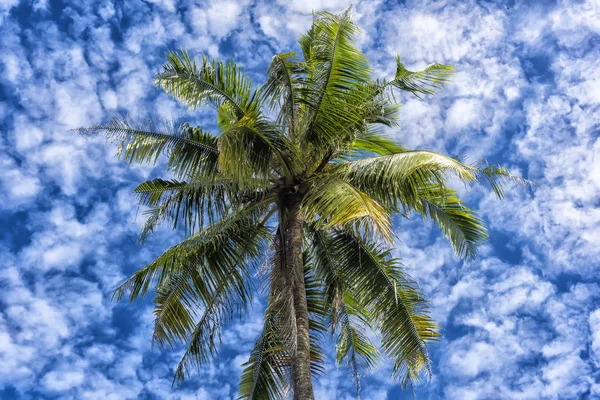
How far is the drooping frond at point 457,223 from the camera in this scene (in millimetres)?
11195

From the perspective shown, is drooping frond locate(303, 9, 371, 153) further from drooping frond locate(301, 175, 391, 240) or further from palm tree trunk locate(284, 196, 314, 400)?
palm tree trunk locate(284, 196, 314, 400)

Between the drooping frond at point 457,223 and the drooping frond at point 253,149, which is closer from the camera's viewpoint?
the drooping frond at point 253,149

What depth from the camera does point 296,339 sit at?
A: 332 inches

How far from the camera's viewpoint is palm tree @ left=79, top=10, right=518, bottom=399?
9680 mm

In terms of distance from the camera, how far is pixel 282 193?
407 inches

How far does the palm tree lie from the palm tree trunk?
0.03 metres

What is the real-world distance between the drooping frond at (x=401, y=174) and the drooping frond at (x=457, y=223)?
1125 millimetres

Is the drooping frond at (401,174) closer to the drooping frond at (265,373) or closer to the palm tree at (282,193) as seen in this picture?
the palm tree at (282,193)

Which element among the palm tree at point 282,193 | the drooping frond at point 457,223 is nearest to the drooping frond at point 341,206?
the palm tree at point 282,193

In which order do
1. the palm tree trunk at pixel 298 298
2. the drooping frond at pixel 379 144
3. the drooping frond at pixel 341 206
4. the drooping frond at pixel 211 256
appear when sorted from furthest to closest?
the drooping frond at pixel 379 144 → the drooping frond at pixel 211 256 → the palm tree trunk at pixel 298 298 → the drooping frond at pixel 341 206

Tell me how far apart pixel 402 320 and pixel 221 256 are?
337 centimetres

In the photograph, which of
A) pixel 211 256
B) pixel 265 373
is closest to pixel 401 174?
pixel 211 256

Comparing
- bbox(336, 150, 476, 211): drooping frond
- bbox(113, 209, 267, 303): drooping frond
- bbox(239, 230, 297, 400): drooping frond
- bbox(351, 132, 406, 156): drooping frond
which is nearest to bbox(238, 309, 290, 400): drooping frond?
bbox(239, 230, 297, 400): drooping frond

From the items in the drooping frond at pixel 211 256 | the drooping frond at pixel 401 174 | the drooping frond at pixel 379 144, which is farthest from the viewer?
the drooping frond at pixel 379 144
